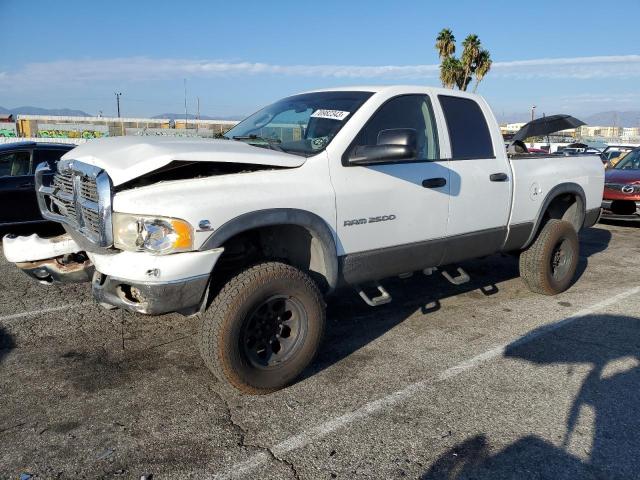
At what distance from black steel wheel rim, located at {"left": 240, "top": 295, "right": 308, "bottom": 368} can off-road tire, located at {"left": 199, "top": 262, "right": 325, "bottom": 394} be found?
0.01 metres

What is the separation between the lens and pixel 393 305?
5.36m

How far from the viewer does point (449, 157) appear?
4.43 m

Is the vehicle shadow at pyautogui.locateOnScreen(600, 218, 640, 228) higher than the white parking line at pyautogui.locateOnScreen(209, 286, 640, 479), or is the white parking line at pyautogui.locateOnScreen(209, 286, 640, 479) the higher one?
the white parking line at pyautogui.locateOnScreen(209, 286, 640, 479)

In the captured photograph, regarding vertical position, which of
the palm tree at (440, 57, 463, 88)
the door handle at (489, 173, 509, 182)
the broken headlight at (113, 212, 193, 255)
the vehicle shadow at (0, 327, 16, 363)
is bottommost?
the vehicle shadow at (0, 327, 16, 363)

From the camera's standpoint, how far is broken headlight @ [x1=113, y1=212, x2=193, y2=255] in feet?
9.76

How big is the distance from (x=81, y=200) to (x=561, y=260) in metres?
4.81

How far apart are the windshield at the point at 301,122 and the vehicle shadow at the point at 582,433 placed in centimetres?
213

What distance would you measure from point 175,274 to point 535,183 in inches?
148

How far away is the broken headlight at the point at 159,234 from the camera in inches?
117

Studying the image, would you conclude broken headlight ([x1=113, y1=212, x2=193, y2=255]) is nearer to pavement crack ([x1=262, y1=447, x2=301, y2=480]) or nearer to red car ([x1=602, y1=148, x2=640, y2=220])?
pavement crack ([x1=262, y1=447, x2=301, y2=480])

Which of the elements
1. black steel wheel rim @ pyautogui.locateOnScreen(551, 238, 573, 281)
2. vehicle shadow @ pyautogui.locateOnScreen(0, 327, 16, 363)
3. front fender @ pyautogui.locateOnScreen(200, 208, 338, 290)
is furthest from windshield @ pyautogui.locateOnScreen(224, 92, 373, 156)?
black steel wheel rim @ pyautogui.locateOnScreen(551, 238, 573, 281)

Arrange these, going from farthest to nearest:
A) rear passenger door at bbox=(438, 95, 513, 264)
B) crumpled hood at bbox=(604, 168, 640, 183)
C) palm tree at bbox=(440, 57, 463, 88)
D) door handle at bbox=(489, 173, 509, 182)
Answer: palm tree at bbox=(440, 57, 463, 88)
crumpled hood at bbox=(604, 168, 640, 183)
door handle at bbox=(489, 173, 509, 182)
rear passenger door at bbox=(438, 95, 513, 264)

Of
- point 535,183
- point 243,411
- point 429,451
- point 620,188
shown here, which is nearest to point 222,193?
point 243,411

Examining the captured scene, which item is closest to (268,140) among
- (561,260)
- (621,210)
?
(561,260)
